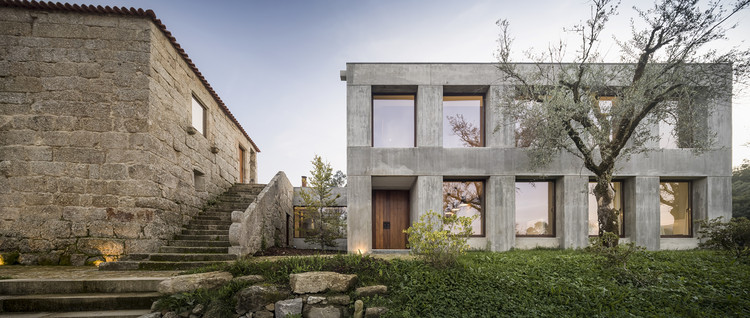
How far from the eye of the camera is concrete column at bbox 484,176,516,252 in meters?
9.16

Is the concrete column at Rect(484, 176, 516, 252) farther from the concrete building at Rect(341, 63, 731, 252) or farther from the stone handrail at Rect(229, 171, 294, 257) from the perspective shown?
the stone handrail at Rect(229, 171, 294, 257)

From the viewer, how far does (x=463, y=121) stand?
32.7 feet

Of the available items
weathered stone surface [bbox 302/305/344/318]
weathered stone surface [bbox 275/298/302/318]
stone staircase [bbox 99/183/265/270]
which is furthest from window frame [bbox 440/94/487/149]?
stone staircase [bbox 99/183/265/270]

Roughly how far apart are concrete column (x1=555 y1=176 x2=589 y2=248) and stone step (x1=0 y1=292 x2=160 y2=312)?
10.0 metres

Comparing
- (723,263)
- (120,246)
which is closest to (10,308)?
(120,246)

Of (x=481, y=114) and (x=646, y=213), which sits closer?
(x=646, y=213)

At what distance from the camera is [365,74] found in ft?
31.2

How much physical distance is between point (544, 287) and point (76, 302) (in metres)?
7.28

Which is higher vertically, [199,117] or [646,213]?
[199,117]

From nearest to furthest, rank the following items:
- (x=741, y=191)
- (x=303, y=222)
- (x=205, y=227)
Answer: (x=205, y=227) < (x=303, y=222) < (x=741, y=191)

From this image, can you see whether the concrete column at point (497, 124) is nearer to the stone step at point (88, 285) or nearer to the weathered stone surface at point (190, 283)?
the weathered stone surface at point (190, 283)

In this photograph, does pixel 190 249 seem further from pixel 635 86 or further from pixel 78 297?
pixel 635 86

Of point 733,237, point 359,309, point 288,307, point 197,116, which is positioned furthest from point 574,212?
point 197,116

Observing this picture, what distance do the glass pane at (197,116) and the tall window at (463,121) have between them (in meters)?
7.96
